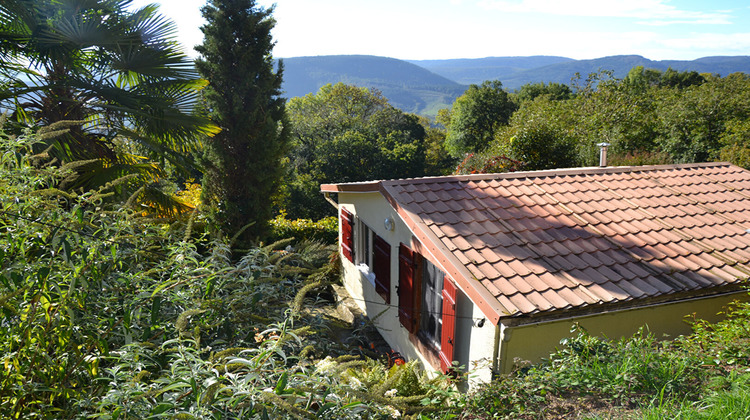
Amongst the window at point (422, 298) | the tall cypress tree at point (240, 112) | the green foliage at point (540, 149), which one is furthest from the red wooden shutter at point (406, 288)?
the green foliage at point (540, 149)

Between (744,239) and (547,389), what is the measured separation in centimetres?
487

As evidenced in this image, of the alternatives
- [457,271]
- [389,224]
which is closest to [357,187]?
[389,224]

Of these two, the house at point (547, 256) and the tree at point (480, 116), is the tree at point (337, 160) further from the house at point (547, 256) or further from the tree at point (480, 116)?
the tree at point (480, 116)

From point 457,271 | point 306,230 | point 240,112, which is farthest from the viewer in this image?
point 306,230

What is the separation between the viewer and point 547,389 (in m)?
3.39

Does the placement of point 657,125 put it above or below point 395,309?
above

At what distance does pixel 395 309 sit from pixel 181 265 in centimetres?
534

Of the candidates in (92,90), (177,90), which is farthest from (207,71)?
(92,90)

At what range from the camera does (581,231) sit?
6137 mm

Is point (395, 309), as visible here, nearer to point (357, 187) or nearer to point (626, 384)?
point (357, 187)

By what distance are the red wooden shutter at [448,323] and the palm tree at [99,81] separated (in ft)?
14.0

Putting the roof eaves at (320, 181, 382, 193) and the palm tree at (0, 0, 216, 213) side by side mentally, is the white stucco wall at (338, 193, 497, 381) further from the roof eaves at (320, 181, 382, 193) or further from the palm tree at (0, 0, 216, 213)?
the palm tree at (0, 0, 216, 213)

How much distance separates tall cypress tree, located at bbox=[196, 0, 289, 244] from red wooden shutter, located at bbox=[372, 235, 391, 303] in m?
4.54

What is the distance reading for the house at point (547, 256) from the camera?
495 cm
